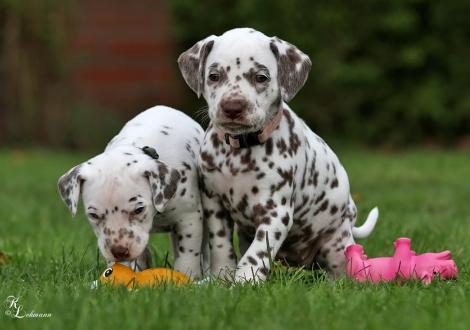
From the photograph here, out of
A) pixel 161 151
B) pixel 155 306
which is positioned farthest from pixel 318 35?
pixel 155 306

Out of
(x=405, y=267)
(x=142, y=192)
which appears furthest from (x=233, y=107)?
(x=405, y=267)

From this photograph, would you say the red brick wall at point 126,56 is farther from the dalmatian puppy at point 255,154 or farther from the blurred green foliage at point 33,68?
the dalmatian puppy at point 255,154

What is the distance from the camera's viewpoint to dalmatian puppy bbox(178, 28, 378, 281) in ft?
16.9

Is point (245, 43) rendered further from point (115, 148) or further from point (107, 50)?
point (107, 50)

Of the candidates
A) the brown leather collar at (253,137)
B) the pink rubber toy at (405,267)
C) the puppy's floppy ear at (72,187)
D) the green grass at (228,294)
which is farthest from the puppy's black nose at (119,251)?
the pink rubber toy at (405,267)

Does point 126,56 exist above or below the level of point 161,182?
below

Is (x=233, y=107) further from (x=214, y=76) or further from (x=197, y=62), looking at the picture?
(x=197, y=62)

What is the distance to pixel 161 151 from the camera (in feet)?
18.6

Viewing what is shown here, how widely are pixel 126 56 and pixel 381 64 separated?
6.35m

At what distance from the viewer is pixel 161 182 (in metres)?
5.23

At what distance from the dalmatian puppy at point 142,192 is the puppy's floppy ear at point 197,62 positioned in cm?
46

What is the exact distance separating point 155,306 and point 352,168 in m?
10.5

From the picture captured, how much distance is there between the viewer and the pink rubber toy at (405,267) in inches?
206

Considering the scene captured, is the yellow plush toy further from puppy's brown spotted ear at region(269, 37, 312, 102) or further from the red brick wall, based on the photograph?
the red brick wall
